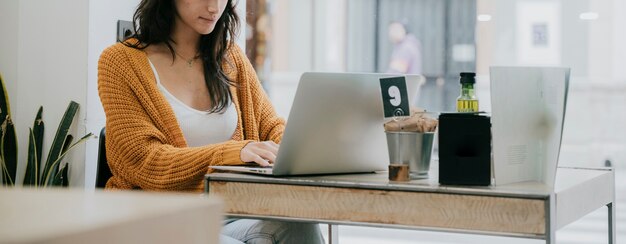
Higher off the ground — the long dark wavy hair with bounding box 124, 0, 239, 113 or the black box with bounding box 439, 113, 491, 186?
the long dark wavy hair with bounding box 124, 0, 239, 113

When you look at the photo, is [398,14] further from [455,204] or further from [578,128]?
[455,204]

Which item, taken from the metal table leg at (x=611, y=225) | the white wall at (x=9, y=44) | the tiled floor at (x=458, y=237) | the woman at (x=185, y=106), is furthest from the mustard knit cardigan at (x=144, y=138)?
the tiled floor at (x=458, y=237)

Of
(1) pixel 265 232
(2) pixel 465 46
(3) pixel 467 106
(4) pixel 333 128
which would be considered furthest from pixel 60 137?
(2) pixel 465 46

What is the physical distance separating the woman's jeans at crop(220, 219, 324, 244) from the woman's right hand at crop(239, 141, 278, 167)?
0.67 ft

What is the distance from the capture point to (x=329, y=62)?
20.5ft

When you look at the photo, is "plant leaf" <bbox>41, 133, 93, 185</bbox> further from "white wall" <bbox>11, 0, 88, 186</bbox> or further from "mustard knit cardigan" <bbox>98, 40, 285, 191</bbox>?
"mustard knit cardigan" <bbox>98, 40, 285, 191</bbox>

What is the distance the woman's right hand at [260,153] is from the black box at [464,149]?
0.40 m

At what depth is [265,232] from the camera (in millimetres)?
1960

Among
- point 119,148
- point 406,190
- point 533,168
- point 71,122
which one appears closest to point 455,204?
point 406,190

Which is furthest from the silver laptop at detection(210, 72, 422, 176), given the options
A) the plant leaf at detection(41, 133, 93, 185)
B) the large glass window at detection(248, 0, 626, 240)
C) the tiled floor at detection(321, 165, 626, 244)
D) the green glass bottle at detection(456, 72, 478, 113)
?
the large glass window at detection(248, 0, 626, 240)

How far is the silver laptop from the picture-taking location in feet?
5.40

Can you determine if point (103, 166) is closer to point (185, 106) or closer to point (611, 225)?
point (185, 106)

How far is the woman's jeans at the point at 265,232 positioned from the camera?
196 centimetres

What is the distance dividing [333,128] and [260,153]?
0.19 metres
